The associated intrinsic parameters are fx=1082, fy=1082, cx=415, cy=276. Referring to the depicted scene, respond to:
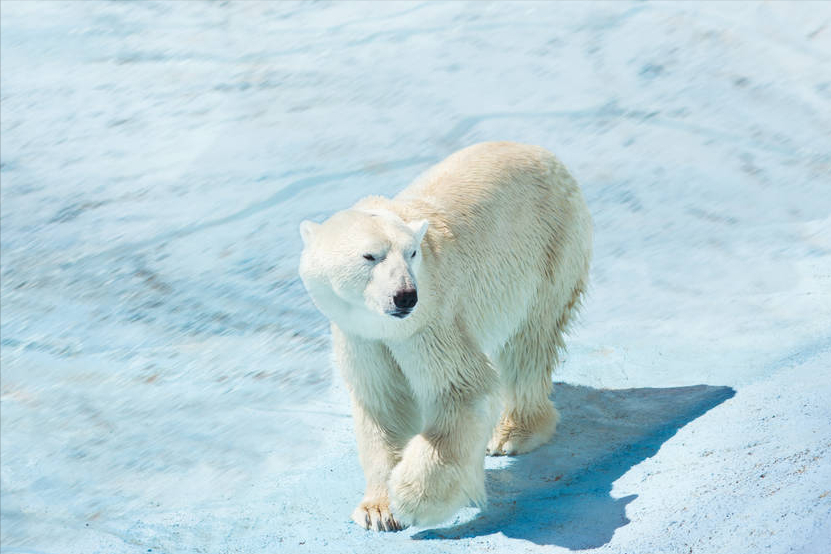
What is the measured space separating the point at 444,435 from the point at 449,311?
0.49 meters

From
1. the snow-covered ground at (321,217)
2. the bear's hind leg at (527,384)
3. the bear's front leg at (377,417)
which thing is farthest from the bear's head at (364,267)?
the bear's hind leg at (527,384)

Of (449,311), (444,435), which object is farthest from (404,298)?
(444,435)

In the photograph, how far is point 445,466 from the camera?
13.8 feet

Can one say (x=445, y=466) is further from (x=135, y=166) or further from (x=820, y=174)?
(x=135, y=166)

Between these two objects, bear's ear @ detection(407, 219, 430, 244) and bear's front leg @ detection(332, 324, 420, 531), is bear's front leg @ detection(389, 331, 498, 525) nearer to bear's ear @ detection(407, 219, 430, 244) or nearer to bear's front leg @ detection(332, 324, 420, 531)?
bear's front leg @ detection(332, 324, 420, 531)

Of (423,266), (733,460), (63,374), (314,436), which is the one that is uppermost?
(423,266)

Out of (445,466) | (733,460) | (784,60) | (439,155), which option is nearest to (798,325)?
(733,460)

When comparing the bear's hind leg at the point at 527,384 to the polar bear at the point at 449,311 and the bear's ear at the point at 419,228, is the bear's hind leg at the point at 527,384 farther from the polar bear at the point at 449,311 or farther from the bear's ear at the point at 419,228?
the bear's ear at the point at 419,228

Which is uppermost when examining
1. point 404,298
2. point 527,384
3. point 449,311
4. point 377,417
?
point 404,298

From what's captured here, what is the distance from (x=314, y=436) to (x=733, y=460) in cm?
223

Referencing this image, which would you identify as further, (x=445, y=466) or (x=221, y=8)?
(x=221, y=8)

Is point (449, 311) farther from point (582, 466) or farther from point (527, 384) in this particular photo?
point (582, 466)

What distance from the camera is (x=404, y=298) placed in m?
3.79

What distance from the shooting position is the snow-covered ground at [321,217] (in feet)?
15.1
